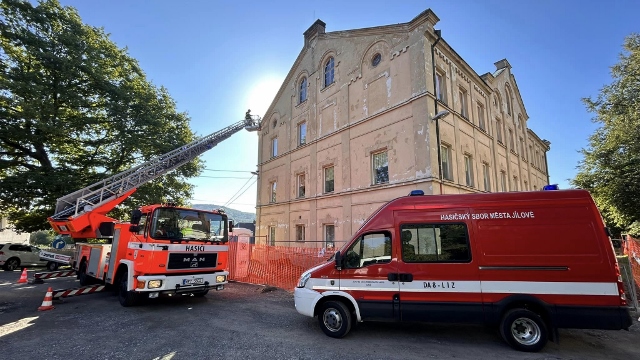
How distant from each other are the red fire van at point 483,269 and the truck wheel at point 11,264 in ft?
74.8

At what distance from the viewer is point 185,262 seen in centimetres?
768

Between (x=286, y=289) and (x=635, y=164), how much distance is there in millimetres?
23774

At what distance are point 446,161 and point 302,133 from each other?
9.33 m

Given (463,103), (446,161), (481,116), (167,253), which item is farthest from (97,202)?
(481,116)

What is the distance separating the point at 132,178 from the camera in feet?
44.2

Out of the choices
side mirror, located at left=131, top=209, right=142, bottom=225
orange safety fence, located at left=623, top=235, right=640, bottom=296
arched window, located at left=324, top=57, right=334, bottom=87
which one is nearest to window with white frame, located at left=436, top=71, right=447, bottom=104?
arched window, located at left=324, top=57, right=334, bottom=87

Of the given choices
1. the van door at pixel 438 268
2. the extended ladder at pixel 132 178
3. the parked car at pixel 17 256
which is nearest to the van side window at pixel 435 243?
the van door at pixel 438 268

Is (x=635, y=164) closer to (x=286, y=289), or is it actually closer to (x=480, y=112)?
(x=480, y=112)

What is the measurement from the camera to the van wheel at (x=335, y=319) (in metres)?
5.48

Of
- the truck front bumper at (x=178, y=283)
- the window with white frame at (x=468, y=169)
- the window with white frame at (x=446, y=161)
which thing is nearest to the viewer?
the truck front bumper at (x=178, y=283)

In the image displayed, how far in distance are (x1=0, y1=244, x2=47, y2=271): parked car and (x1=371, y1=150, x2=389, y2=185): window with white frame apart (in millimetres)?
23100

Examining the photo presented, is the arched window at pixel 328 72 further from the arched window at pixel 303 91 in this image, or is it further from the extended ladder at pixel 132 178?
the extended ladder at pixel 132 178

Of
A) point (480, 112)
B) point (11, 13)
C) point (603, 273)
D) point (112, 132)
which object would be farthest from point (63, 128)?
point (480, 112)

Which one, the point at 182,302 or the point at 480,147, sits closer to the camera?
the point at 182,302
